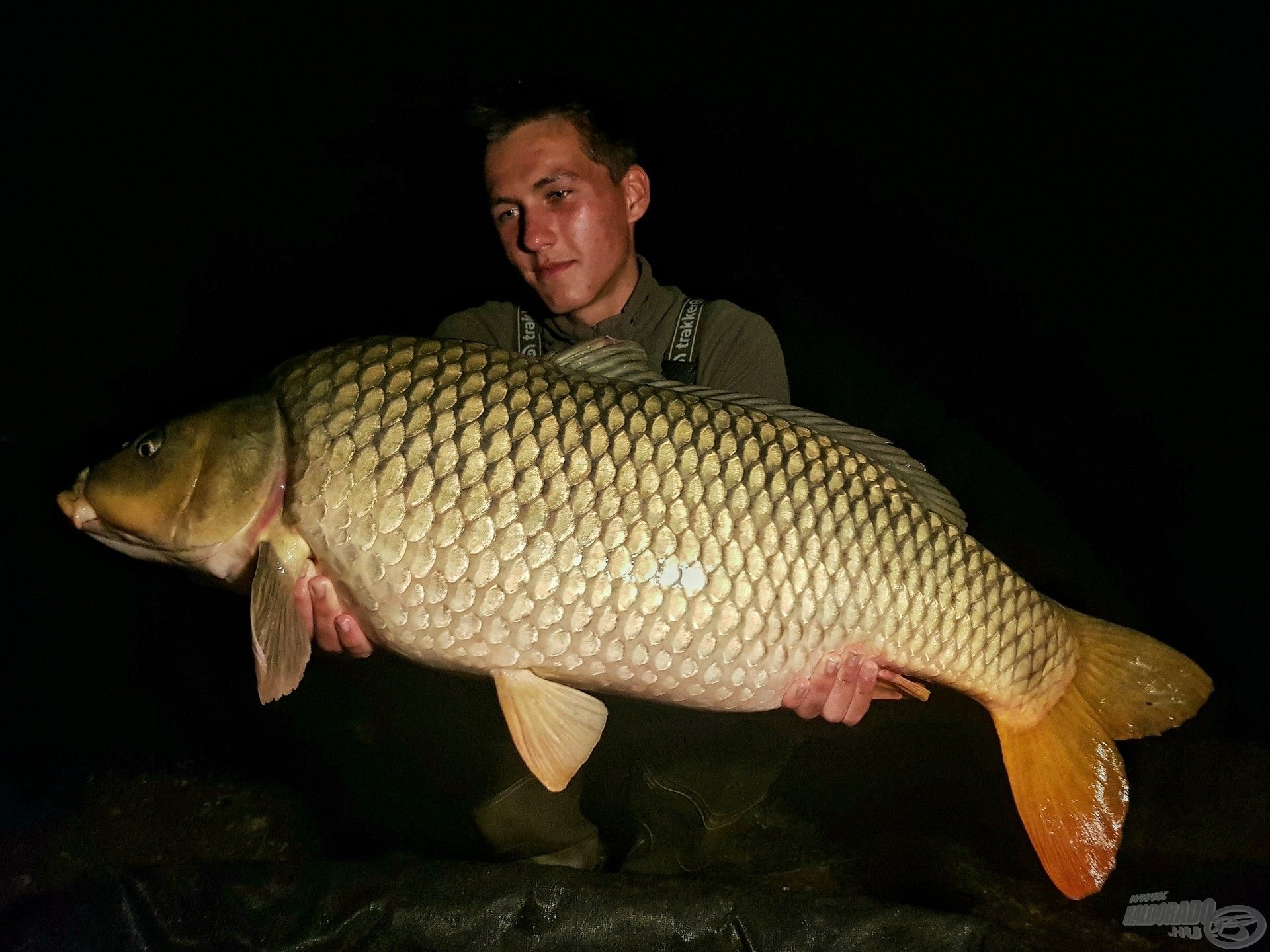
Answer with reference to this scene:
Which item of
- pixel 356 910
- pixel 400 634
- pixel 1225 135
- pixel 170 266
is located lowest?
pixel 356 910

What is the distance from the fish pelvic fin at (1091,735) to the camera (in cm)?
136

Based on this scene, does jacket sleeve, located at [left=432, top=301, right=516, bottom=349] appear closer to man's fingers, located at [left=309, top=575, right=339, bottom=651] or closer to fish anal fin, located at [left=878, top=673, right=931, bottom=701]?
man's fingers, located at [left=309, top=575, right=339, bottom=651]

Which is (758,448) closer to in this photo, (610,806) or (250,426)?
(250,426)

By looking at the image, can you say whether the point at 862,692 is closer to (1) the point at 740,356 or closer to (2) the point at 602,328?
(1) the point at 740,356

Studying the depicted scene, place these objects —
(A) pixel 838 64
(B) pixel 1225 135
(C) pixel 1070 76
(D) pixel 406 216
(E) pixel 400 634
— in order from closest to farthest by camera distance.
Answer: (E) pixel 400 634 → (B) pixel 1225 135 → (C) pixel 1070 76 → (A) pixel 838 64 → (D) pixel 406 216

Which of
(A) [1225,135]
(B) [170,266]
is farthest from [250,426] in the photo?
(A) [1225,135]

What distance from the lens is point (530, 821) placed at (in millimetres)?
1789

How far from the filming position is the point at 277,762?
222cm

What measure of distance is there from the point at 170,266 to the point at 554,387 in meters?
1.97

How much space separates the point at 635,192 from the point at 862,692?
1212mm

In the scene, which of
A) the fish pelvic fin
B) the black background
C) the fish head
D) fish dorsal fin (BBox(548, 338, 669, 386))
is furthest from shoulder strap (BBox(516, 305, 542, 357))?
the fish pelvic fin

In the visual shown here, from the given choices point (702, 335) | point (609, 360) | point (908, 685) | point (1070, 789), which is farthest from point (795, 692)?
point (702, 335)

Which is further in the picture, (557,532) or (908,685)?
(908,685)

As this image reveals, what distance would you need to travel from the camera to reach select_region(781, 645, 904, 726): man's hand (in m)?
1.28
